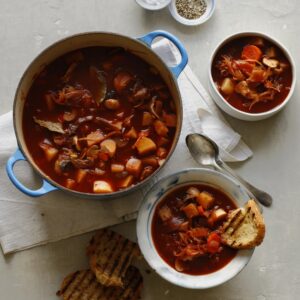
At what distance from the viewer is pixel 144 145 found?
2596 mm

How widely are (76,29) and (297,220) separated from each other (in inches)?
51.0

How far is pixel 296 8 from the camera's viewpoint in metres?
2.98

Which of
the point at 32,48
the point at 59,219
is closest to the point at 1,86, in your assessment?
the point at 32,48

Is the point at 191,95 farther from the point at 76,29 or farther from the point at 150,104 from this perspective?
the point at 76,29

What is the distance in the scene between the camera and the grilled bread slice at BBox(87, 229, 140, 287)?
8.77 feet

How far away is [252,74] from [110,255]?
38.3 inches

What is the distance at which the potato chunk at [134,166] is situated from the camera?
102 inches

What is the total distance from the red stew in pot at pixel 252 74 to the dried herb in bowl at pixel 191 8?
220 millimetres

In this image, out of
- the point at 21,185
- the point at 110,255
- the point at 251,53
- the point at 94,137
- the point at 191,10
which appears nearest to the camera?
the point at 21,185

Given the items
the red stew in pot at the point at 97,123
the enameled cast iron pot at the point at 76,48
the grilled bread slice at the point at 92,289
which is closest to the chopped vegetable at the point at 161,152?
the red stew in pot at the point at 97,123

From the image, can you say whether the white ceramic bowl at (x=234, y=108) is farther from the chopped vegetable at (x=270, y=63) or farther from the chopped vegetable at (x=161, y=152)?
the chopped vegetable at (x=161, y=152)

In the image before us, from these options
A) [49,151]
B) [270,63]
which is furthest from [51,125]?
[270,63]

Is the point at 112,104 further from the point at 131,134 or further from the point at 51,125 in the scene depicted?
the point at 51,125

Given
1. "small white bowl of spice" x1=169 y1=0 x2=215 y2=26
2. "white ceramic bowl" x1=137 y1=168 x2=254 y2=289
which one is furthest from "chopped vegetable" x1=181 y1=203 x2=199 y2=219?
"small white bowl of spice" x1=169 y1=0 x2=215 y2=26
